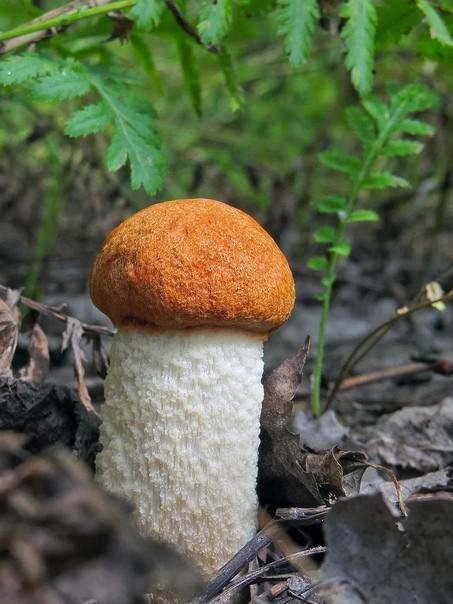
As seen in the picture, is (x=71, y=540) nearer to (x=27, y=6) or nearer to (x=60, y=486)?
(x=60, y=486)

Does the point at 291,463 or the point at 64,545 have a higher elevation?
the point at 64,545

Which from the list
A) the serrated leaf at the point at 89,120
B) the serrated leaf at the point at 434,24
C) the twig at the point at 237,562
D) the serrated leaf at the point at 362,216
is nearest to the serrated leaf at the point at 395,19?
the serrated leaf at the point at 434,24

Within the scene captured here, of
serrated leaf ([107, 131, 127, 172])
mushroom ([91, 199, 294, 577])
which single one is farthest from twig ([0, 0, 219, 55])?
mushroom ([91, 199, 294, 577])

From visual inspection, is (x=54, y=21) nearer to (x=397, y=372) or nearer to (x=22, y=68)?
(x=22, y=68)

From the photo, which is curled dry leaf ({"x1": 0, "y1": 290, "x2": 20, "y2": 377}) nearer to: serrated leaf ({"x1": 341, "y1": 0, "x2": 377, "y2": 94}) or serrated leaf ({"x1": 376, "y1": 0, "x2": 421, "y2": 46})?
serrated leaf ({"x1": 341, "y1": 0, "x2": 377, "y2": 94})

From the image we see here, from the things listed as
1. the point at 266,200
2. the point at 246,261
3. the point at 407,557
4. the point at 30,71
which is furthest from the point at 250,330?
the point at 266,200

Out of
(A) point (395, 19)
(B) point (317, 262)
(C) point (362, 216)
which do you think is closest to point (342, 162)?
(C) point (362, 216)
